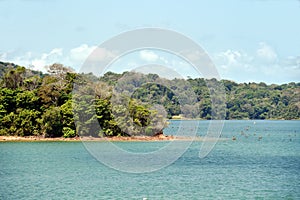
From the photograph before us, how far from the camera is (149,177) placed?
1271 inches

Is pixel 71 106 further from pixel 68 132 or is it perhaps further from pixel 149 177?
pixel 149 177

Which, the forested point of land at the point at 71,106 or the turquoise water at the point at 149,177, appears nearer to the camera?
the turquoise water at the point at 149,177

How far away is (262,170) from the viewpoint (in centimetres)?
3650

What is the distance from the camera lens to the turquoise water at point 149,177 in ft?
87.2


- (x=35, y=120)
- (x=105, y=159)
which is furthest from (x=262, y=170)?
(x=35, y=120)

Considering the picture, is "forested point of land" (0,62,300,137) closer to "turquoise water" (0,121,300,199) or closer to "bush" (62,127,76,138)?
"bush" (62,127,76,138)

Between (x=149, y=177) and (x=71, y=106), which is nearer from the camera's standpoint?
(x=149, y=177)

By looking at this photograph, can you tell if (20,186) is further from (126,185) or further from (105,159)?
(105,159)

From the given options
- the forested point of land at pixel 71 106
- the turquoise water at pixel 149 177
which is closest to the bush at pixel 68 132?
the forested point of land at pixel 71 106

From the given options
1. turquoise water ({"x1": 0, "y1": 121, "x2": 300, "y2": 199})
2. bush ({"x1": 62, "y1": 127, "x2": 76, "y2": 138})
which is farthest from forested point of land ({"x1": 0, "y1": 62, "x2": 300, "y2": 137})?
turquoise water ({"x1": 0, "y1": 121, "x2": 300, "y2": 199})

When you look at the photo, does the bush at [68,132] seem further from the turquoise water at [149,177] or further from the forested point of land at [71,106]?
the turquoise water at [149,177]

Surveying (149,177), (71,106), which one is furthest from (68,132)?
(149,177)

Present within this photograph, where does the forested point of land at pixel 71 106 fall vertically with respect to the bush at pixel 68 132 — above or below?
above

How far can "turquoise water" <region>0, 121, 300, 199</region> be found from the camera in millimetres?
26578
